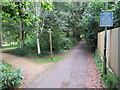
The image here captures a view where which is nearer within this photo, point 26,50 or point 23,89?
point 23,89

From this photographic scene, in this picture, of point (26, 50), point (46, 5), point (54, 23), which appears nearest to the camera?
point (46, 5)

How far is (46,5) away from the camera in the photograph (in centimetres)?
315

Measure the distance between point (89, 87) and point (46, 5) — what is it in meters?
3.30

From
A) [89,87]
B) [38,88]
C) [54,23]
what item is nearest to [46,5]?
[38,88]

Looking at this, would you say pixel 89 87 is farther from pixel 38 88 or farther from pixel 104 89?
→ pixel 38 88

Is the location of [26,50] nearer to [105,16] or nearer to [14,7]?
[14,7]

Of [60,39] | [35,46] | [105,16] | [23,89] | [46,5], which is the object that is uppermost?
[46,5]

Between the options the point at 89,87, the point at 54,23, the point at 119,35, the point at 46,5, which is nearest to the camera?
the point at 119,35

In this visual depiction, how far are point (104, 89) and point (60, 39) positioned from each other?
8.16 meters

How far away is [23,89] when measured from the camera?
12.0 feet

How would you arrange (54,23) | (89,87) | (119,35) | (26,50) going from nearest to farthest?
1. (119,35)
2. (89,87)
3. (54,23)
4. (26,50)

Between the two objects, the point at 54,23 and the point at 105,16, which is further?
the point at 54,23

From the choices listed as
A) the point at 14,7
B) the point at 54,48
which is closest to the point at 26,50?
the point at 54,48

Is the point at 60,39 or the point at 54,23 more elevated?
the point at 54,23
